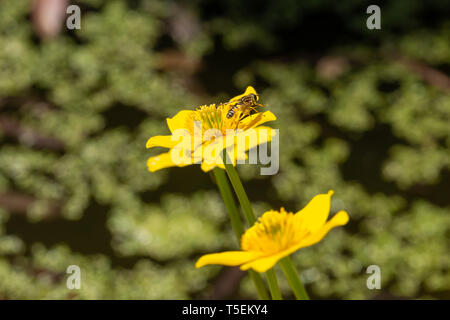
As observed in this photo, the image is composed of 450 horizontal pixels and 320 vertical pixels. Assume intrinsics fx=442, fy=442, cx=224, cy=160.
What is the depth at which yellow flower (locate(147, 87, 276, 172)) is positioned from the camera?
36cm

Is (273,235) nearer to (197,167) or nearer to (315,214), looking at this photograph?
(315,214)

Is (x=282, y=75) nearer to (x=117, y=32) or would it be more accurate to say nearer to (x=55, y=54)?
(x=117, y=32)

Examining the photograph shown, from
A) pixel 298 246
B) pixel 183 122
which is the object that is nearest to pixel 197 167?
pixel 183 122

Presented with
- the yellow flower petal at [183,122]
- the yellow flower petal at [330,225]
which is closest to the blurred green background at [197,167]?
the yellow flower petal at [183,122]

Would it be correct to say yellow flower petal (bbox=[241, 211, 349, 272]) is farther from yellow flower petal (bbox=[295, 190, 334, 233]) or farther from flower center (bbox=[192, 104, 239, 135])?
flower center (bbox=[192, 104, 239, 135])

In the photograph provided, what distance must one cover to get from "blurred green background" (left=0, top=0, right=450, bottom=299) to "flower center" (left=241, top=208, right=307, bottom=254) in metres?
0.56

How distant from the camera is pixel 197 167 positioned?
4.39 ft

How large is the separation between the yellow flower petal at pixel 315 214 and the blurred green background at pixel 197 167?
0.58 metres

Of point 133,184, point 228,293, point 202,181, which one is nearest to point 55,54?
point 133,184

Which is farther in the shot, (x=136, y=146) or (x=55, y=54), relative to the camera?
(x=55, y=54)

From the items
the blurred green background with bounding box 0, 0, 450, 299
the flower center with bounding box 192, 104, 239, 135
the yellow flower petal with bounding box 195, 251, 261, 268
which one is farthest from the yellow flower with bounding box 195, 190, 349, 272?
the blurred green background with bounding box 0, 0, 450, 299

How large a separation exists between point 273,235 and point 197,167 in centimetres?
98

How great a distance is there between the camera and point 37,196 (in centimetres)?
127
